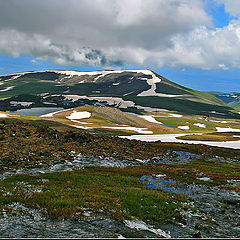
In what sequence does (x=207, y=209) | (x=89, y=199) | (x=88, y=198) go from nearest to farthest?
(x=89, y=199), (x=88, y=198), (x=207, y=209)

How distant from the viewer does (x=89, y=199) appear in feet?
64.4

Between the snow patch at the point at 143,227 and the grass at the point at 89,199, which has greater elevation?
the grass at the point at 89,199

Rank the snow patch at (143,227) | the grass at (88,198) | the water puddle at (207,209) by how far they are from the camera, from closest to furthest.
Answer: the snow patch at (143,227), the water puddle at (207,209), the grass at (88,198)

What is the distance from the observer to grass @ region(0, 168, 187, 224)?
17422mm

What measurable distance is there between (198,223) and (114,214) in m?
6.23

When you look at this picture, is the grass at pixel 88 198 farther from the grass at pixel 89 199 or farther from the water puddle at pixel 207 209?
the water puddle at pixel 207 209

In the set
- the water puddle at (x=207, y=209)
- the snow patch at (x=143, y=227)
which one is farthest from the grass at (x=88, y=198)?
the water puddle at (x=207, y=209)

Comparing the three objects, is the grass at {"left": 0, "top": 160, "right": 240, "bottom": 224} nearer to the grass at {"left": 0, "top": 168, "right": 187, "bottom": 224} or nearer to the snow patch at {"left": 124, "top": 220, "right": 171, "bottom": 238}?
the grass at {"left": 0, "top": 168, "right": 187, "bottom": 224}

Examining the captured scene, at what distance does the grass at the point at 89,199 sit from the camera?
57.2ft

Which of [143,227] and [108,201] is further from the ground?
[108,201]

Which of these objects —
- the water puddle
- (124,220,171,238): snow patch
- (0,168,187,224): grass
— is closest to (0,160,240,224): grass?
(0,168,187,224): grass

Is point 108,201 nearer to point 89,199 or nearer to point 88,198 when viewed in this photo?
point 89,199

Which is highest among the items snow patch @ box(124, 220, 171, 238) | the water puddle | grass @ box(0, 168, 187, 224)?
grass @ box(0, 168, 187, 224)

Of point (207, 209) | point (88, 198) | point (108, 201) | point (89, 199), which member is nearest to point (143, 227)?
point (108, 201)
